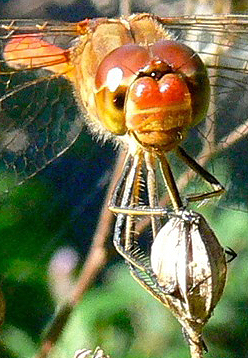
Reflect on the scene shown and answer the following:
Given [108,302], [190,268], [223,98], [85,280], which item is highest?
[190,268]

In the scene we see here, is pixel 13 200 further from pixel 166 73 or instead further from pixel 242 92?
pixel 166 73

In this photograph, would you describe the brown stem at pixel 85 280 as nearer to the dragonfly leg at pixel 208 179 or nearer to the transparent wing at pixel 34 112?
the transparent wing at pixel 34 112

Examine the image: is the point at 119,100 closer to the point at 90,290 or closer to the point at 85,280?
the point at 85,280

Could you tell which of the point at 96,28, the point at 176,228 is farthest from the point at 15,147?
the point at 176,228

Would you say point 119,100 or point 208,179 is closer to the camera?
point 119,100

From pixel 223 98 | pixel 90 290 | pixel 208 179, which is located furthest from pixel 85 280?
pixel 208 179

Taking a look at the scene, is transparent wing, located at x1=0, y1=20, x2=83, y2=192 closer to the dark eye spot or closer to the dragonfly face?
the dragonfly face

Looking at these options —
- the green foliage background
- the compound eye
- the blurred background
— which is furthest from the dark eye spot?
the green foliage background
